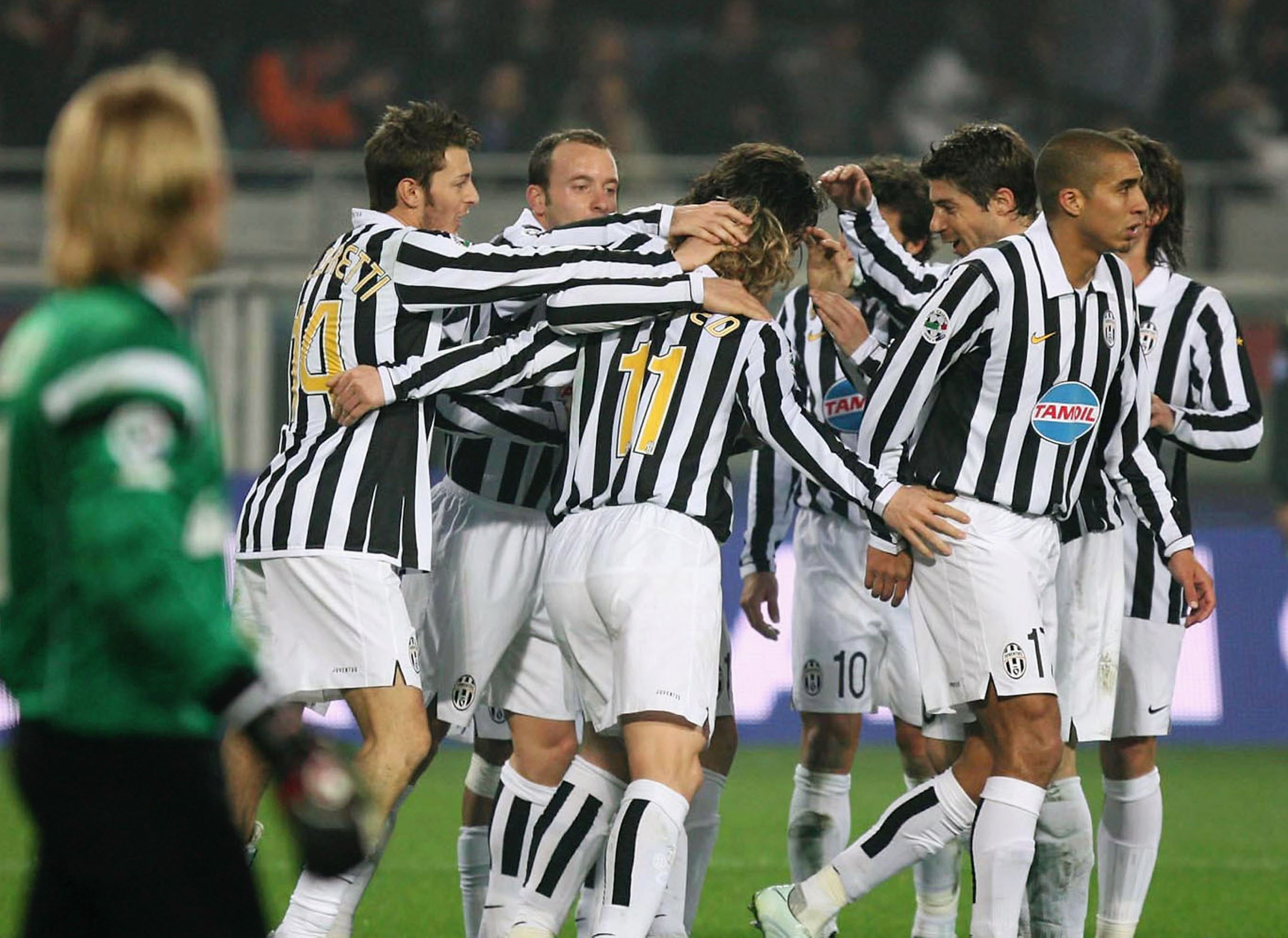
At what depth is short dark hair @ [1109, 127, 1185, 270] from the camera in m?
5.26

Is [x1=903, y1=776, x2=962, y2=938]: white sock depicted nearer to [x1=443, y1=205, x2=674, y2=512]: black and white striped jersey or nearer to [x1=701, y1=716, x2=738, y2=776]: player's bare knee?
[x1=701, y1=716, x2=738, y2=776]: player's bare knee

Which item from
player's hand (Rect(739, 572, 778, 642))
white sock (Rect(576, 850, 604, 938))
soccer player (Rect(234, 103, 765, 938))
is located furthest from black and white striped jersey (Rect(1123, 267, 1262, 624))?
white sock (Rect(576, 850, 604, 938))

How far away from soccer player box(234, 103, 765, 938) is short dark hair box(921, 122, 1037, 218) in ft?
3.01

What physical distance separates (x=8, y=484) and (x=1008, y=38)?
13.8 metres

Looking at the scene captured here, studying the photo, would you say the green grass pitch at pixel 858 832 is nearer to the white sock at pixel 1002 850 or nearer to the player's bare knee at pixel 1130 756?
the player's bare knee at pixel 1130 756

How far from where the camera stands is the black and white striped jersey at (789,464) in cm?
596

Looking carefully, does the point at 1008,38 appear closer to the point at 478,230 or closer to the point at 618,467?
the point at 478,230

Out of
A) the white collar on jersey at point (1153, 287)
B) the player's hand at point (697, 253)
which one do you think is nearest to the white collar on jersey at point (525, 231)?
the player's hand at point (697, 253)

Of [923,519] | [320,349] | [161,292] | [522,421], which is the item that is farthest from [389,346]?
[161,292]

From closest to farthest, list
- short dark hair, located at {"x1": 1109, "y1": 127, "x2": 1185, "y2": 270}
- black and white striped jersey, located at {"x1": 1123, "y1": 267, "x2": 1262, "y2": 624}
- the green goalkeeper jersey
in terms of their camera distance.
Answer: the green goalkeeper jersey
short dark hair, located at {"x1": 1109, "y1": 127, "x2": 1185, "y2": 270}
black and white striped jersey, located at {"x1": 1123, "y1": 267, "x2": 1262, "y2": 624}

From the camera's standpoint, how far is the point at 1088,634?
193 inches

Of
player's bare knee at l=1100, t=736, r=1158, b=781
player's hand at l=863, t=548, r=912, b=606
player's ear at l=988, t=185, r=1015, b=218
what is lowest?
player's bare knee at l=1100, t=736, r=1158, b=781

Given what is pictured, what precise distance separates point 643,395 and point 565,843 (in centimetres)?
113

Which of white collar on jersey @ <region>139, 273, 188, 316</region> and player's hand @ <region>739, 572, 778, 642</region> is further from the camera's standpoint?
player's hand @ <region>739, 572, 778, 642</region>
